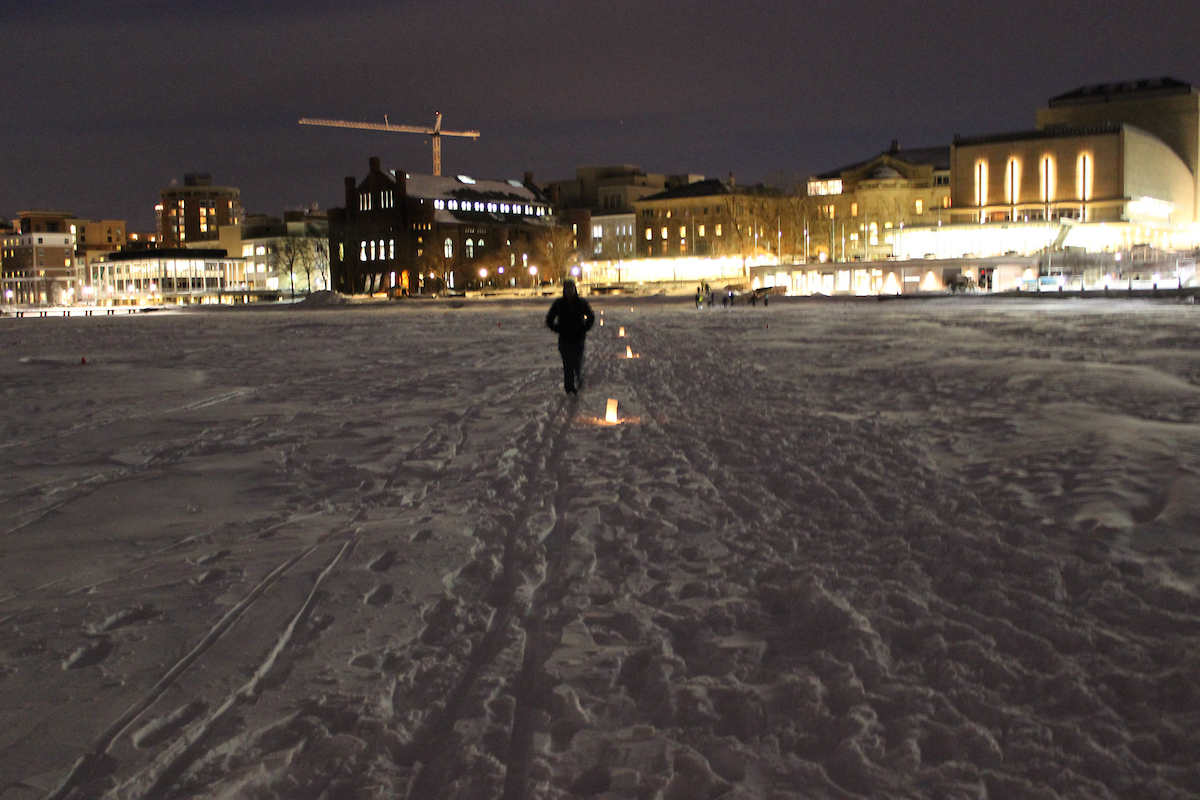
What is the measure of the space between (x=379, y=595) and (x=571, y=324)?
9.02 meters

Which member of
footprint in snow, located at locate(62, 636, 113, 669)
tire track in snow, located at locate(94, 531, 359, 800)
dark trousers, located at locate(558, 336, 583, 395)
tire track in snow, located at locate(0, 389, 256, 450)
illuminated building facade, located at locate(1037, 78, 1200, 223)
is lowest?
tire track in snow, located at locate(94, 531, 359, 800)

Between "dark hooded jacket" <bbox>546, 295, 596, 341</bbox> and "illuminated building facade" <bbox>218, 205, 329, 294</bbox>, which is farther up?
"illuminated building facade" <bbox>218, 205, 329, 294</bbox>

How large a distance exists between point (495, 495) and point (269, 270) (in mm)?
142153

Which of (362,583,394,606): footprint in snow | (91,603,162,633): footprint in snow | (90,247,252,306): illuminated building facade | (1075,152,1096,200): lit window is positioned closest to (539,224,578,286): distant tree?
(90,247,252,306): illuminated building facade

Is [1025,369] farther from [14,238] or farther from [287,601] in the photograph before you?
[14,238]

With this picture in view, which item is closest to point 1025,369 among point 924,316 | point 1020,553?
point 1020,553

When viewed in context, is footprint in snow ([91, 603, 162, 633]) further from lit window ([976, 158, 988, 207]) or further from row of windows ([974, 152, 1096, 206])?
lit window ([976, 158, 988, 207])

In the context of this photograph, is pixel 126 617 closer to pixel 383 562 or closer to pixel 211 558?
pixel 211 558

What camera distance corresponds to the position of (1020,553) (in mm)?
6664

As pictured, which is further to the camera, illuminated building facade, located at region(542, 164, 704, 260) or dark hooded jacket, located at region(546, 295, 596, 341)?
illuminated building facade, located at region(542, 164, 704, 260)

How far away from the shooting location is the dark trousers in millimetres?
15305

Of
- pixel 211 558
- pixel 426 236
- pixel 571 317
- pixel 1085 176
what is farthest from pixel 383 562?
Result: pixel 426 236

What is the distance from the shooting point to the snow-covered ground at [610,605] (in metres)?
4.10

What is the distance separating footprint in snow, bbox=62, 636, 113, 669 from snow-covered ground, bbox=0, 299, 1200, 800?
0.02 meters
